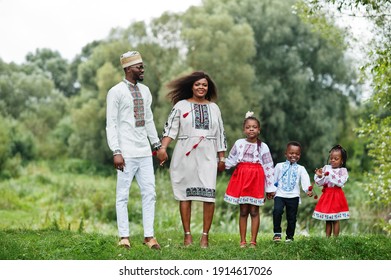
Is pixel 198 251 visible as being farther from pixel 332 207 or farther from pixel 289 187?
pixel 332 207

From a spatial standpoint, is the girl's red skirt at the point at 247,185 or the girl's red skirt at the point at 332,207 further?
the girl's red skirt at the point at 332,207

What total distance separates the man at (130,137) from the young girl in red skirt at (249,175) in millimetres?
975

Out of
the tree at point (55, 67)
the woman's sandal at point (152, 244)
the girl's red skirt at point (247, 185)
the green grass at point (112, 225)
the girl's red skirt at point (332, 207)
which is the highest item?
the tree at point (55, 67)

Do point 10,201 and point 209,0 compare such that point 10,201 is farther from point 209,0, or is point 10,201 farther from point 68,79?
point 68,79

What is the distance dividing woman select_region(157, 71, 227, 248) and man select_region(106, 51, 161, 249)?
325 millimetres

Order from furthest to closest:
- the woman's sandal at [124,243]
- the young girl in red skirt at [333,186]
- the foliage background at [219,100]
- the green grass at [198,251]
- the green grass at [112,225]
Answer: the foliage background at [219,100]
the young girl in red skirt at [333,186]
the woman's sandal at [124,243]
the green grass at [112,225]
the green grass at [198,251]

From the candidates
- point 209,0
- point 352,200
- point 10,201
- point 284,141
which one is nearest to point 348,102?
point 284,141

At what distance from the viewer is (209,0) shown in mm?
31125

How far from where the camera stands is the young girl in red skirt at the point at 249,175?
26.9ft

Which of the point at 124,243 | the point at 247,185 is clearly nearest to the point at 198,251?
the point at 124,243

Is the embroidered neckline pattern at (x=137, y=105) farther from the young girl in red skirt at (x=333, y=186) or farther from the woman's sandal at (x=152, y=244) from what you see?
the young girl in red skirt at (x=333, y=186)

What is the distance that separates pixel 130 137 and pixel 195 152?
810mm

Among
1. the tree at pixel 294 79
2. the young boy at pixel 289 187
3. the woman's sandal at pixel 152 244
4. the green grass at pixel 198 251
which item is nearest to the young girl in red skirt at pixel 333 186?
the young boy at pixel 289 187

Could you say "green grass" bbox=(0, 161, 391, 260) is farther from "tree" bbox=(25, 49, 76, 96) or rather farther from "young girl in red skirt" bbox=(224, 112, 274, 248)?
"tree" bbox=(25, 49, 76, 96)
